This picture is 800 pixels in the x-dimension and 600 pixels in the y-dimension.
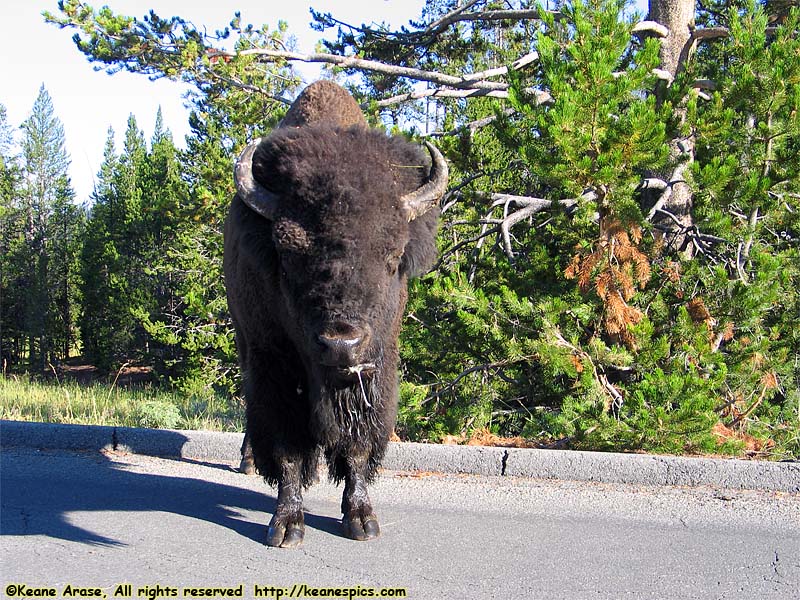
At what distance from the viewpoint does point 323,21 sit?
1184 centimetres

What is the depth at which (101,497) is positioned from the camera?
5430mm

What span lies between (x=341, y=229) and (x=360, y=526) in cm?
187

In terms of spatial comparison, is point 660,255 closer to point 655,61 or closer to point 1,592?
point 655,61

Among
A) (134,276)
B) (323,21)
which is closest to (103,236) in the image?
(134,276)

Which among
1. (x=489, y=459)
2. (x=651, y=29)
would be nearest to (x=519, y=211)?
(x=651, y=29)

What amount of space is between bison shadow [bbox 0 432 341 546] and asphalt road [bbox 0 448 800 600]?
0.02 meters

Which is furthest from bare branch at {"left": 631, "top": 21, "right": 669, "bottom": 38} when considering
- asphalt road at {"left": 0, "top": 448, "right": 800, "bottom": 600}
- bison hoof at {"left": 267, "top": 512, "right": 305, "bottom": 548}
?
bison hoof at {"left": 267, "top": 512, "right": 305, "bottom": 548}

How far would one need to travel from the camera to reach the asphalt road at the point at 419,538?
3.83m

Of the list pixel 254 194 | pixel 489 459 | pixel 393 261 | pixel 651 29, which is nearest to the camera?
pixel 393 261

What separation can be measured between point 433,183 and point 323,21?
8369 mm

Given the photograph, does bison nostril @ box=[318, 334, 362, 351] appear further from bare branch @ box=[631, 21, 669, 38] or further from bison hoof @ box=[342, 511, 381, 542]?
bare branch @ box=[631, 21, 669, 38]

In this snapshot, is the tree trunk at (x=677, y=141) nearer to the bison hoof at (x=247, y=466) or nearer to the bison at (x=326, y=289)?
the bison at (x=326, y=289)

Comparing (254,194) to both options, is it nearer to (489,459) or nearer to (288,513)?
(288,513)

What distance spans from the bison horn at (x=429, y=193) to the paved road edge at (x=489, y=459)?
2584mm
